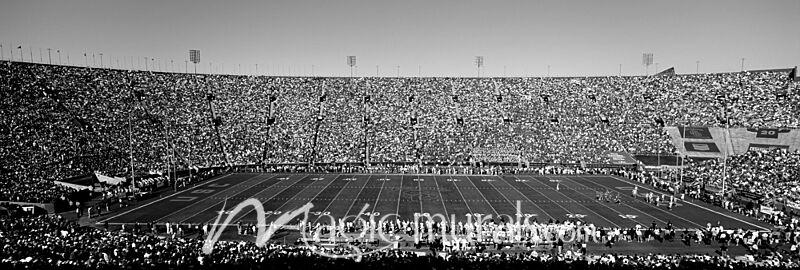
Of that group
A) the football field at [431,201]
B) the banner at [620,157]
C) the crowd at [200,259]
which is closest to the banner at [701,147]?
the banner at [620,157]

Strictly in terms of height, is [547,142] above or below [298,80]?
below

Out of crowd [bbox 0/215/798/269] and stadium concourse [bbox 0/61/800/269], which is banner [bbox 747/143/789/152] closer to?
stadium concourse [bbox 0/61/800/269]

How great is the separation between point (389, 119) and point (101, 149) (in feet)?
102

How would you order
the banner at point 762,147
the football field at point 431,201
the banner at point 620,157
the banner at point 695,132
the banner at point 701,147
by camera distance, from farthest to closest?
1. the banner at point 695,132
2. the banner at point 620,157
3. the banner at point 701,147
4. the banner at point 762,147
5. the football field at point 431,201

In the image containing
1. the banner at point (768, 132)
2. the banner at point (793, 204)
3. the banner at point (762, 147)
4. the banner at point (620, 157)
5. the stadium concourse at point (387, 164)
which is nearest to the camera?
the stadium concourse at point (387, 164)

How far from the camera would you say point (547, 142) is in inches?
2308

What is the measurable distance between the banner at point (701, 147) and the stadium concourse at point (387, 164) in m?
1.59

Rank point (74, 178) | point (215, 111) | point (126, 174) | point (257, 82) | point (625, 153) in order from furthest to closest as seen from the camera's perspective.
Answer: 1. point (257, 82)
2. point (215, 111)
3. point (625, 153)
4. point (126, 174)
5. point (74, 178)

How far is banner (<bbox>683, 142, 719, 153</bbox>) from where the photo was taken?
53406 mm

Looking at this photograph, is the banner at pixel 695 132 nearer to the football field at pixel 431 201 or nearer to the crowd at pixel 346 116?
the crowd at pixel 346 116

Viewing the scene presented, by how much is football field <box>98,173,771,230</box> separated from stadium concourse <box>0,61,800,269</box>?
20 cm

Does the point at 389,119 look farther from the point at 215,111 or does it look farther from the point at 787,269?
the point at 787,269

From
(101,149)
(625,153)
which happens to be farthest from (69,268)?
(625,153)

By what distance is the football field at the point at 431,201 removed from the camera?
29.9 metres
